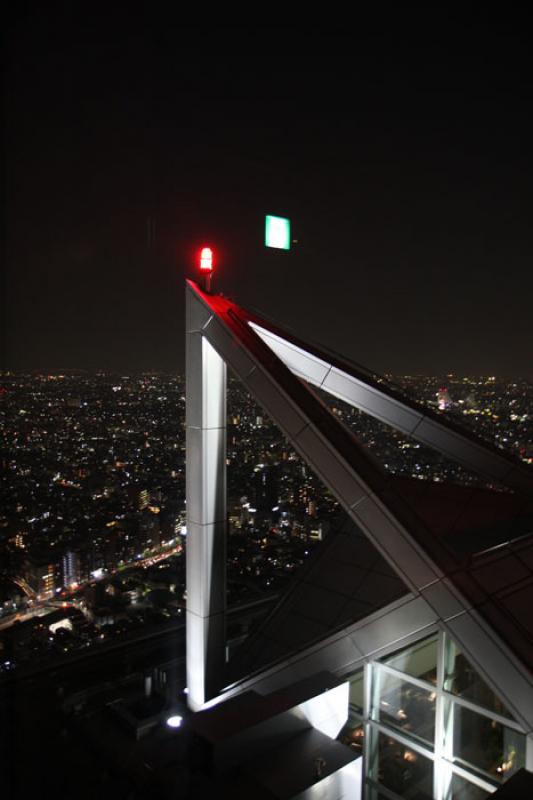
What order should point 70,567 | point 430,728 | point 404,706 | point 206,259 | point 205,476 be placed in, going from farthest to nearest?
1. point 70,567
2. point 206,259
3. point 205,476
4. point 404,706
5. point 430,728

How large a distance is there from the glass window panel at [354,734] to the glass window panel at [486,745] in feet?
3.27

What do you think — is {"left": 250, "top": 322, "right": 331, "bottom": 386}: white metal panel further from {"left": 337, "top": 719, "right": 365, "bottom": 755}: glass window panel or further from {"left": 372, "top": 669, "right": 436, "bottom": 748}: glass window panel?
{"left": 337, "top": 719, "right": 365, "bottom": 755}: glass window panel

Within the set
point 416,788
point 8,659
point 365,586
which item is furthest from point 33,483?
point 416,788

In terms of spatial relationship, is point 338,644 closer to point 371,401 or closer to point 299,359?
point 371,401

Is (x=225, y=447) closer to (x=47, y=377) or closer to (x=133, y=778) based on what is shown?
(x=133, y=778)

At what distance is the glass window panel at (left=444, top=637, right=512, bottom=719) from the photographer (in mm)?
5422

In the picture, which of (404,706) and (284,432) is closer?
(404,706)

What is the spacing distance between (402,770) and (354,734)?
1.89ft

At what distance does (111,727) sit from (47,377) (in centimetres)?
1125

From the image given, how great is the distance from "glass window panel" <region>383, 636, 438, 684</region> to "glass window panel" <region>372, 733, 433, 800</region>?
2.62 ft

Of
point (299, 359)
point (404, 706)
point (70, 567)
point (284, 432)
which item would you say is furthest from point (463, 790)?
point (70, 567)

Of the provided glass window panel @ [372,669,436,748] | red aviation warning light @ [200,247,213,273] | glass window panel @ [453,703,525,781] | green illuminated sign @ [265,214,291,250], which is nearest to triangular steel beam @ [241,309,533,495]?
red aviation warning light @ [200,247,213,273]

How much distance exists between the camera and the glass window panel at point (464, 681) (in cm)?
542

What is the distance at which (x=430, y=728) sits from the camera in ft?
19.1
